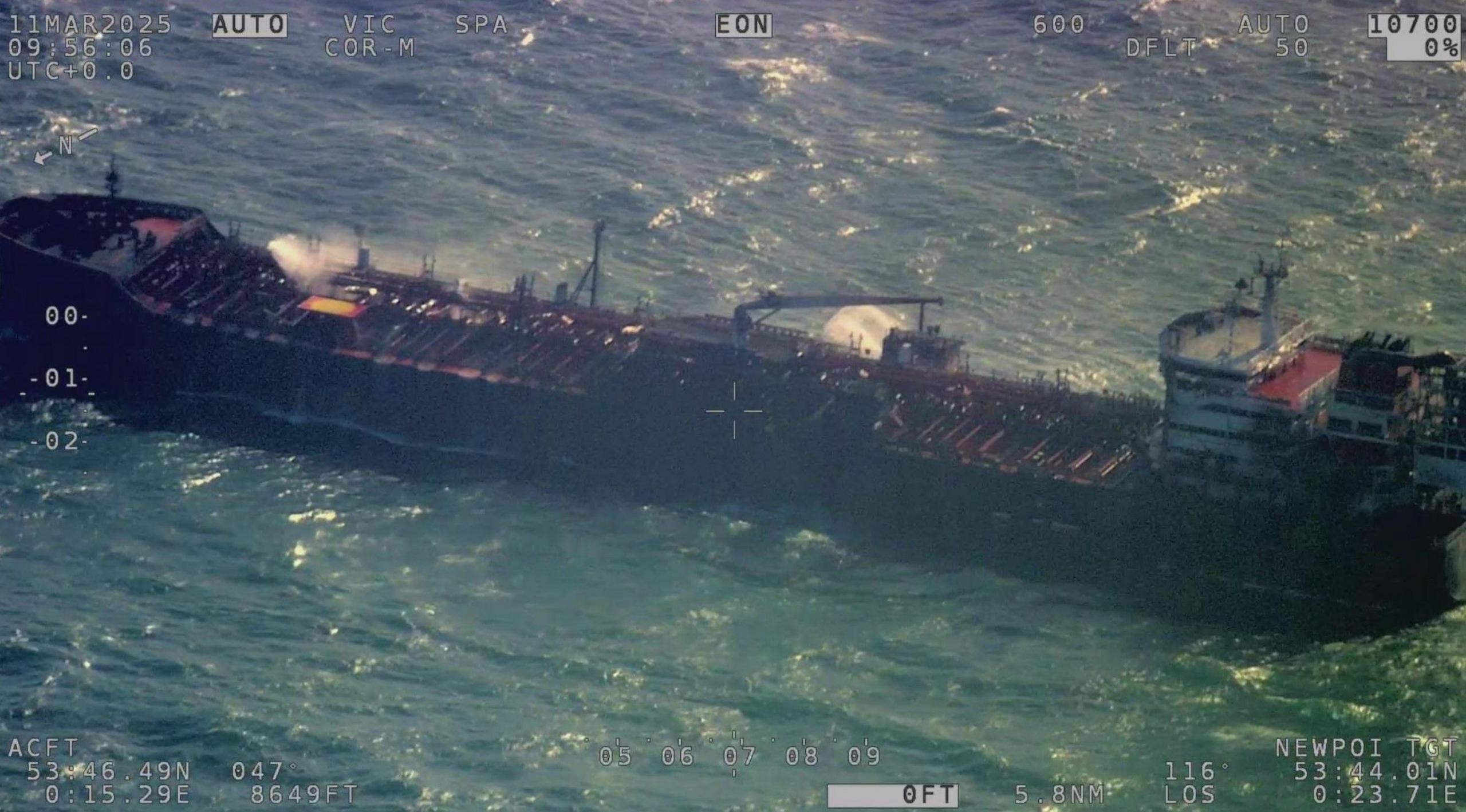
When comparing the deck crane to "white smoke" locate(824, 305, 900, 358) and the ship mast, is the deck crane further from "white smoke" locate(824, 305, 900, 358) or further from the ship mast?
the ship mast

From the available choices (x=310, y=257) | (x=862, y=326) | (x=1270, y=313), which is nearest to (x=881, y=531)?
(x=862, y=326)

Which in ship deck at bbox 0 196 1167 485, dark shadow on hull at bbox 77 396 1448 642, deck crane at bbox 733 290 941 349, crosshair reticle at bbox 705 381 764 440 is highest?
deck crane at bbox 733 290 941 349

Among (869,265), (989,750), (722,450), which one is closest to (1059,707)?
(989,750)

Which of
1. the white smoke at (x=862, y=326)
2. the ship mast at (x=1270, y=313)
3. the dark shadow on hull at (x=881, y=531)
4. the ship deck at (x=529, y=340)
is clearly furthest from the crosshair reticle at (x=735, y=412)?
the ship mast at (x=1270, y=313)

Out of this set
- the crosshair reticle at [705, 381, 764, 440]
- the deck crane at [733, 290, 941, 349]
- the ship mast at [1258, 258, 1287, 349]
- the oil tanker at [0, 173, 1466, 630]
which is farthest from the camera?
the deck crane at [733, 290, 941, 349]

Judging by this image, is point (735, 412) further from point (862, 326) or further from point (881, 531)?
point (862, 326)

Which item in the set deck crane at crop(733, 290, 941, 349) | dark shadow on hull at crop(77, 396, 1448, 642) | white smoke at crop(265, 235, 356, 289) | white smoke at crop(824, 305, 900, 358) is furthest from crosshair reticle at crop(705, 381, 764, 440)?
white smoke at crop(265, 235, 356, 289)

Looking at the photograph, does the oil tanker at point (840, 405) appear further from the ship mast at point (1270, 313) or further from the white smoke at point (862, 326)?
the white smoke at point (862, 326)
